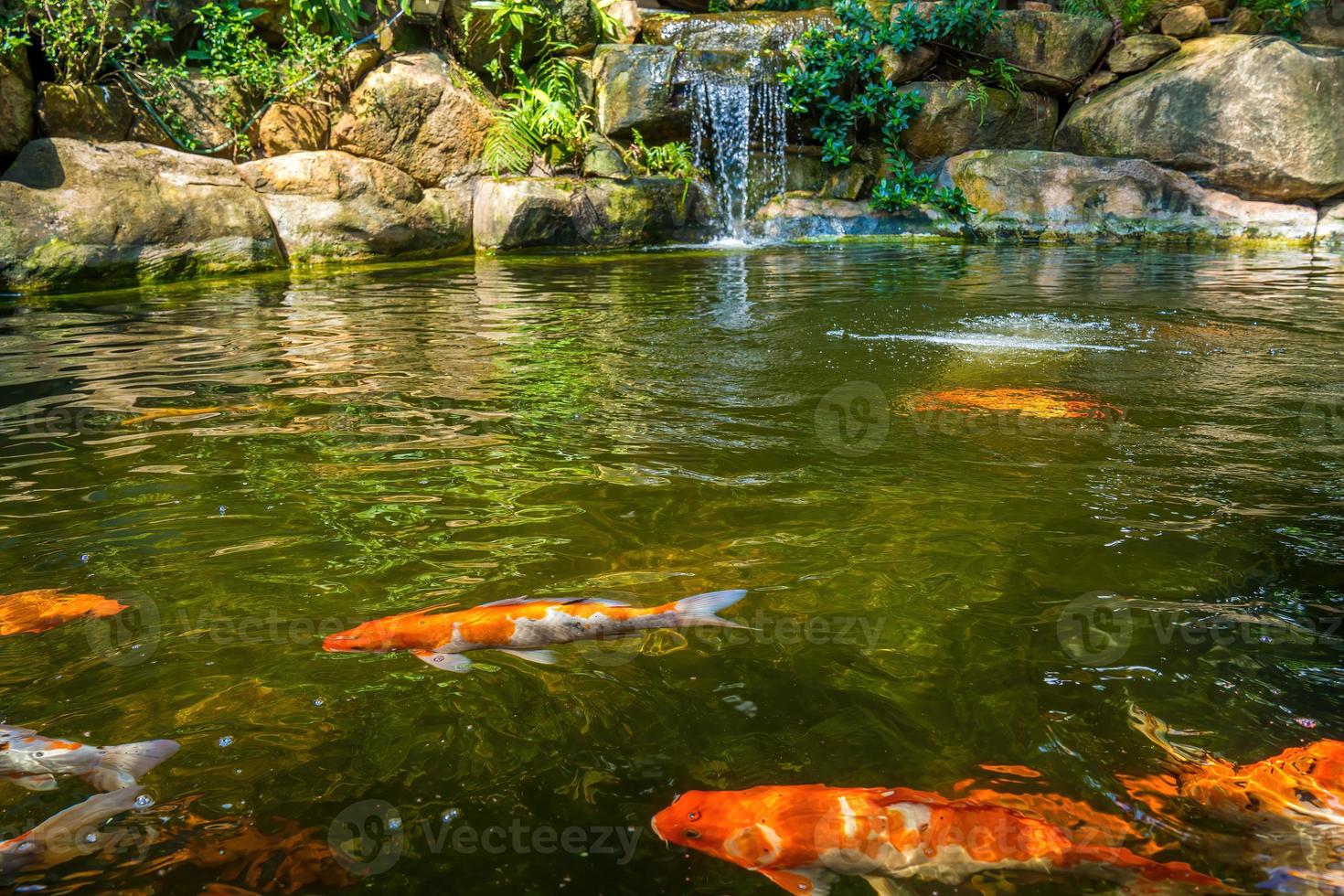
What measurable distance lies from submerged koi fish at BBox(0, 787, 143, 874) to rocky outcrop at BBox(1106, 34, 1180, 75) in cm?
1727

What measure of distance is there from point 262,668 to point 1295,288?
30.3ft

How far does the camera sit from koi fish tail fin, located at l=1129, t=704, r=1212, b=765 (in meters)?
1.74

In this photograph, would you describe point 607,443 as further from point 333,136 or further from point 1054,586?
point 333,136

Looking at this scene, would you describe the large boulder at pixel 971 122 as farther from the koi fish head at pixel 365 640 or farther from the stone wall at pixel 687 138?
the koi fish head at pixel 365 640

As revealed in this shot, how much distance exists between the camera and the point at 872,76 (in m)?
14.9

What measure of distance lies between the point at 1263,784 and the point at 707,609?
1228 mm

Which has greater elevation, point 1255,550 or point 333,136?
point 333,136

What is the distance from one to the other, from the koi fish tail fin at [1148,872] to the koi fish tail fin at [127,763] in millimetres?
1740

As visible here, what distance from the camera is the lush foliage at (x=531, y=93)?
43.7 ft

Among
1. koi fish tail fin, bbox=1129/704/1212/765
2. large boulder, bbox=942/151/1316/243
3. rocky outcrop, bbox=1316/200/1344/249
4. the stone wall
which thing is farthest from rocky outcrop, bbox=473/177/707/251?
koi fish tail fin, bbox=1129/704/1212/765

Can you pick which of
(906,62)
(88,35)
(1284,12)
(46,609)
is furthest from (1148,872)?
(1284,12)

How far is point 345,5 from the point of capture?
12742 mm

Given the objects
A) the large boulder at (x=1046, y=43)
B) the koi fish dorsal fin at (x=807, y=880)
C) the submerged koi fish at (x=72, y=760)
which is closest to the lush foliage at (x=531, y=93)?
the large boulder at (x=1046, y=43)

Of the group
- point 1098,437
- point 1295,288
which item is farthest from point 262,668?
point 1295,288
